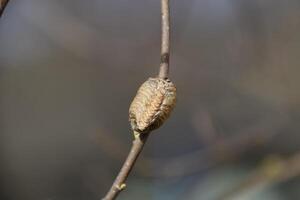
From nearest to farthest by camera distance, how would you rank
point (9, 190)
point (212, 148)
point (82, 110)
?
point (212, 148), point (9, 190), point (82, 110)

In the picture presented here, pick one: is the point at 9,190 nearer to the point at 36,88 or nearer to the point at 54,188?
the point at 54,188

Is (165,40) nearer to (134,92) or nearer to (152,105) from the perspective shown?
(152,105)

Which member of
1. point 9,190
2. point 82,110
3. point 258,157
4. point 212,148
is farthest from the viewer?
point 82,110

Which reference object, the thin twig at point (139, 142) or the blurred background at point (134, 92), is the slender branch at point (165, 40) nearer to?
the thin twig at point (139, 142)

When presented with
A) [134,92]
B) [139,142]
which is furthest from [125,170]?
[134,92]

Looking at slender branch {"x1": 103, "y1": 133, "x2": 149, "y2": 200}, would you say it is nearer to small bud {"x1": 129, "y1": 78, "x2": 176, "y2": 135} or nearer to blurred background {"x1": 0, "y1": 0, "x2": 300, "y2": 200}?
small bud {"x1": 129, "y1": 78, "x2": 176, "y2": 135}

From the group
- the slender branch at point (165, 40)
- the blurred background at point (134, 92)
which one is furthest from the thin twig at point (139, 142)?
the blurred background at point (134, 92)

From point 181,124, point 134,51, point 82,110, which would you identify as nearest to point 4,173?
point 82,110

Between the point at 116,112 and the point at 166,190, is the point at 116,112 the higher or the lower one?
the higher one
